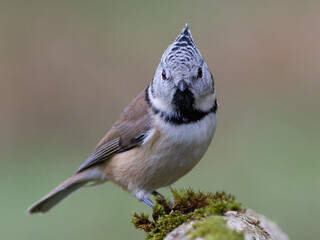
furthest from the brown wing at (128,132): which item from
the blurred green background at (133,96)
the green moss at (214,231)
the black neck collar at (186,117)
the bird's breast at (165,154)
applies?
the blurred green background at (133,96)

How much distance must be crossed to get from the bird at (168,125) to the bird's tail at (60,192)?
2.22 feet

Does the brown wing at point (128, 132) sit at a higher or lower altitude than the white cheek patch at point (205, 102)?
higher

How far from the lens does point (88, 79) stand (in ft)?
46.3

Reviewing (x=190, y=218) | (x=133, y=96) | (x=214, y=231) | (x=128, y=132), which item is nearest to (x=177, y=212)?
(x=190, y=218)

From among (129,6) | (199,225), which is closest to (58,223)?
(199,225)

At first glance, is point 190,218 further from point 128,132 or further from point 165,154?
point 128,132

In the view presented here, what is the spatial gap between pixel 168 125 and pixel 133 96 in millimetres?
8152

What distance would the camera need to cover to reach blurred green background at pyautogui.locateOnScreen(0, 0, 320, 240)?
29.4 ft

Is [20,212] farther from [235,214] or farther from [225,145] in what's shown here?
[235,214]

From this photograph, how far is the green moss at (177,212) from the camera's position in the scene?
163 inches

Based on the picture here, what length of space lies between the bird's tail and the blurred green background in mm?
1795

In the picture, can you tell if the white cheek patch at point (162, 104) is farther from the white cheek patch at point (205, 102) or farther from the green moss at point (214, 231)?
the green moss at point (214, 231)

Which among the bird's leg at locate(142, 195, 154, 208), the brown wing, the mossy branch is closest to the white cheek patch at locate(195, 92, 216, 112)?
the brown wing

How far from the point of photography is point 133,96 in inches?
528
